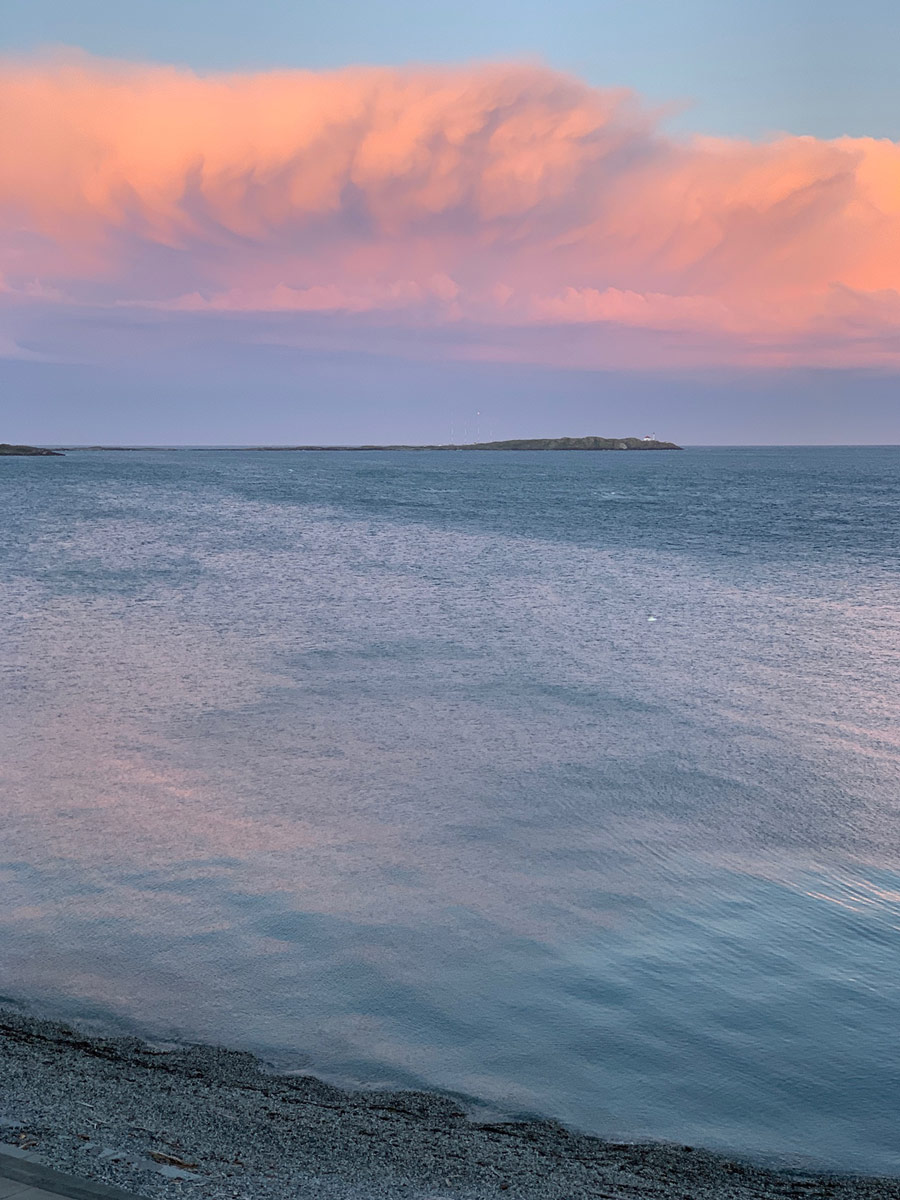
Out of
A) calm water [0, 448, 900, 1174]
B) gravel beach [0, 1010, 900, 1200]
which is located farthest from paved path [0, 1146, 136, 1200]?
calm water [0, 448, 900, 1174]

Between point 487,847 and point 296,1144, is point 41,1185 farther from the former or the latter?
point 487,847

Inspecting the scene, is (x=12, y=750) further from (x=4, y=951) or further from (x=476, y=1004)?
(x=476, y=1004)

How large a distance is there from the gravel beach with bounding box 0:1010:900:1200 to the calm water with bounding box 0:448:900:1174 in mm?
497

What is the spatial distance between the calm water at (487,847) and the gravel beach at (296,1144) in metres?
0.50

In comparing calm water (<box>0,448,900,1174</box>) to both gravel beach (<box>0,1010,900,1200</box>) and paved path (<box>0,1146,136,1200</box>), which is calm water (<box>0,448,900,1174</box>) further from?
paved path (<box>0,1146,136,1200</box>)

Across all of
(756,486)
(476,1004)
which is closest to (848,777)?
(476,1004)

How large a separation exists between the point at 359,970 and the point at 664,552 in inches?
2057

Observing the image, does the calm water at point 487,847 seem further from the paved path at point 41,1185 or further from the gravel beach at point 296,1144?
the paved path at point 41,1185

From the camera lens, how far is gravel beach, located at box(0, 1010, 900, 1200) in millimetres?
7074

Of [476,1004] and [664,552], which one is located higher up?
[664,552]

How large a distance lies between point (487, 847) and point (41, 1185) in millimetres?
9398

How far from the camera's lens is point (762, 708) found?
24078 mm

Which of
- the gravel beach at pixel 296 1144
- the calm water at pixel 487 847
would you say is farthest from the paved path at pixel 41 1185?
the calm water at pixel 487 847

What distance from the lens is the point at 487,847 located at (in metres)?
15.1
